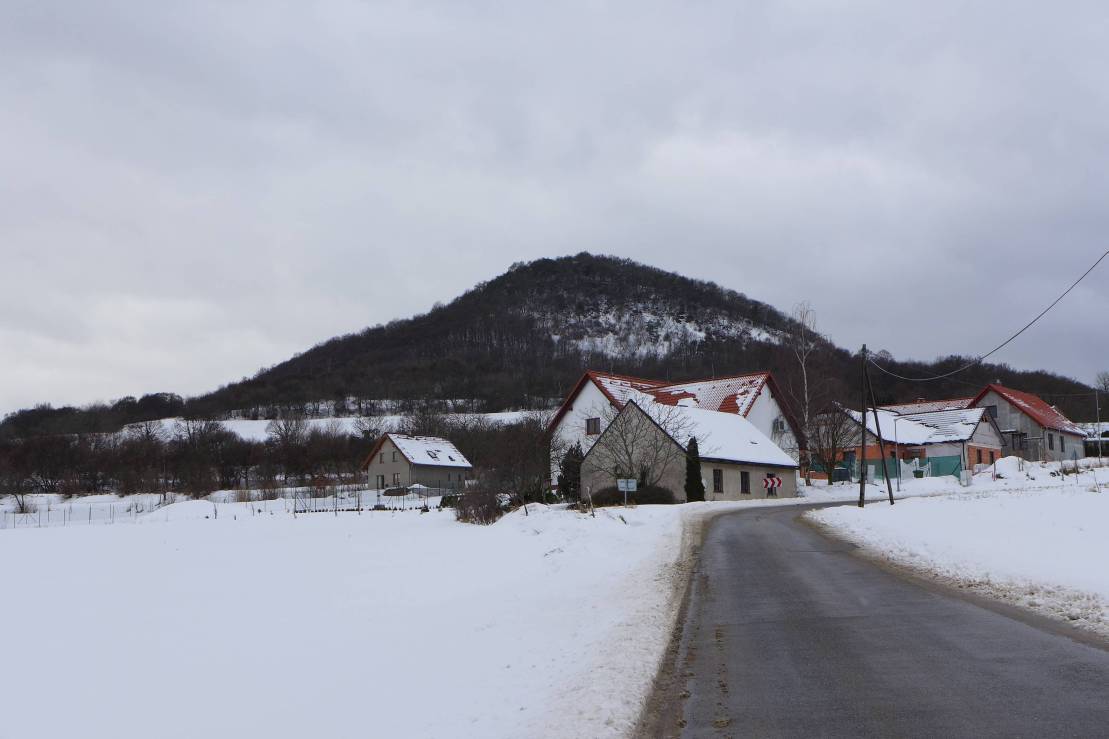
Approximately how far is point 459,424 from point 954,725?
11196 cm

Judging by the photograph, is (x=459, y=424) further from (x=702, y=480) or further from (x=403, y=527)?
(x=403, y=527)

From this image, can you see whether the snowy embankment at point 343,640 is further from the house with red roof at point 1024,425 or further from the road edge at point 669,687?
the house with red roof at point 1024,425

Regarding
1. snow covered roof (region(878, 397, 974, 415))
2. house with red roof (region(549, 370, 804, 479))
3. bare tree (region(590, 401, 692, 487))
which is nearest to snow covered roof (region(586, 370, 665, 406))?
house with red roof (region(549, 370, 804, 479))

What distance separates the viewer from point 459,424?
116625 mm

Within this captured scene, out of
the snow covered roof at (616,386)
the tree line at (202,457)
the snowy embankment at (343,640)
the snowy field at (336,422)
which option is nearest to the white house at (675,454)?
the snow covered roof at (616,386)

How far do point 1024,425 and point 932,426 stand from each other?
560 inches

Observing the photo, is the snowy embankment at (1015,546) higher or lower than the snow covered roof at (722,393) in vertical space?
lower

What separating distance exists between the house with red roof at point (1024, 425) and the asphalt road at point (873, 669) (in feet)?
243

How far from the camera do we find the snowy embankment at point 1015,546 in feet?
37.6

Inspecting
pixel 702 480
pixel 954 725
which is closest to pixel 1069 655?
pixel 954 725

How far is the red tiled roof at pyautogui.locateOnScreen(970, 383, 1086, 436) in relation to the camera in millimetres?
79688

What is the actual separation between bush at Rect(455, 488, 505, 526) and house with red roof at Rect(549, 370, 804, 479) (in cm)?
2498

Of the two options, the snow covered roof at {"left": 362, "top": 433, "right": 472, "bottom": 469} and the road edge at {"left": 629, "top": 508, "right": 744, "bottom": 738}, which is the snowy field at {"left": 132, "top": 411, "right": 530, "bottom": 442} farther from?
the road edge at {"left": 629, "top": 508, "right": 744, "bottom": 738}

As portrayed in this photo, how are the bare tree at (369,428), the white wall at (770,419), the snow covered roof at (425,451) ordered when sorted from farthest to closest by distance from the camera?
the bare tree at (369,428) → the snow covered roof at (425,451) → the white wall at (770,419)
